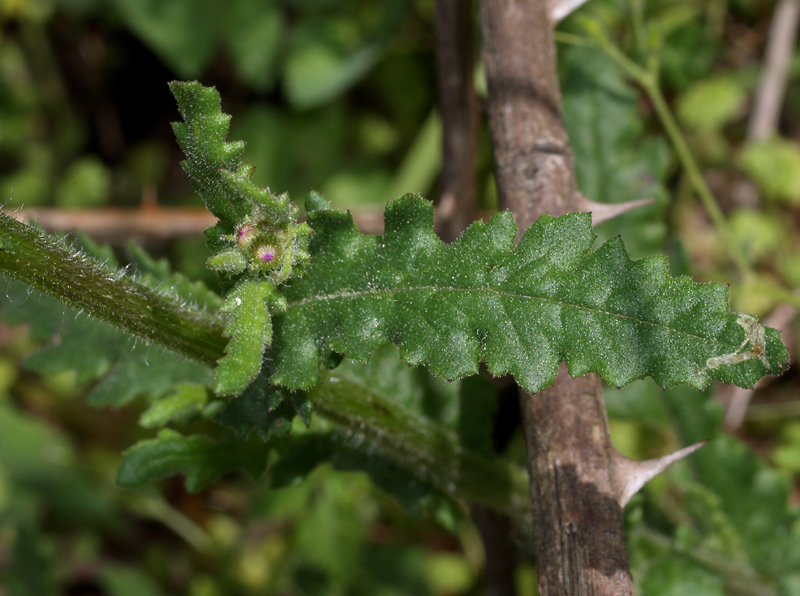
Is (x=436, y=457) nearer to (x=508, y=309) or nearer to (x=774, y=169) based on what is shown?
(x=508, y=309)

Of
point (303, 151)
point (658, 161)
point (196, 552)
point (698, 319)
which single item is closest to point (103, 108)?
point (303, 151)

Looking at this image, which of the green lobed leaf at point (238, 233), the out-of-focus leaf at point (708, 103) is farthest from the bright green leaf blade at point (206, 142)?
the out-of-focus leaf at point (708, 103)

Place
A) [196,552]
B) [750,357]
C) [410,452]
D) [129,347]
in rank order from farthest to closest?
[196,552]
[129,347]
[410,452]
[750,357]

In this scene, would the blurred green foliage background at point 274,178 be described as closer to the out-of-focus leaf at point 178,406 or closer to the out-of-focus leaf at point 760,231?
the out-of-focus leaf at point 760,231

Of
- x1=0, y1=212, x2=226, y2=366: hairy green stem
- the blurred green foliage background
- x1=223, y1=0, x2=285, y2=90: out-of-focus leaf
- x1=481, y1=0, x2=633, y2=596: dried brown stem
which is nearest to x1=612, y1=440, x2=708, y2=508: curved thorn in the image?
x1=481, y1=0, x2=633, y2=596: dried brown stem

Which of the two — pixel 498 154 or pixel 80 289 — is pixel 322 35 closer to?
pixel 498 154

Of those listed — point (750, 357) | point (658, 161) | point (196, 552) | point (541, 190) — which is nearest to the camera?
point (750, 357)

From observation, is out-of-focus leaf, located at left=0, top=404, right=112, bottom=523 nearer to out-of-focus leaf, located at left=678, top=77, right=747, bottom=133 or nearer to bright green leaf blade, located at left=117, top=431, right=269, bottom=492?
bright green leaf blade, located at left=117, top=431, right=269, bottom=492
